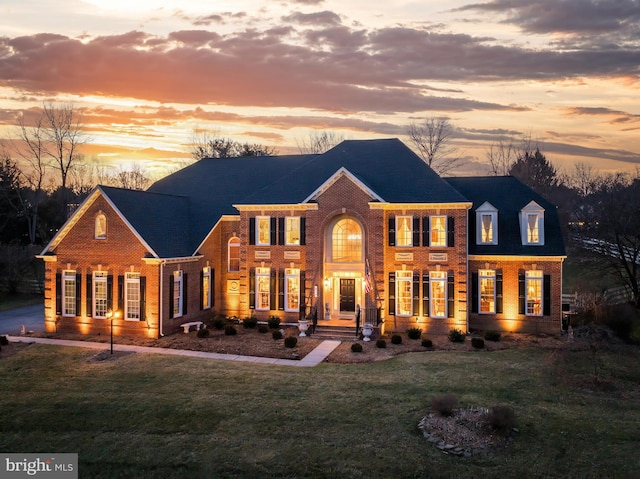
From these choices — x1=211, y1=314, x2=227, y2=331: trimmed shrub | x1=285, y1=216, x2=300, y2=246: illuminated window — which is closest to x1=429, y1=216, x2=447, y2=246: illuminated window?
x1=285, y1=216, x2=300, y2=246: illuminated window

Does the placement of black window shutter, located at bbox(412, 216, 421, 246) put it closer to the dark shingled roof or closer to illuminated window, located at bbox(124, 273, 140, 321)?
the dark shingled roof

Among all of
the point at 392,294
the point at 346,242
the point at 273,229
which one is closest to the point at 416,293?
the point at 392,294

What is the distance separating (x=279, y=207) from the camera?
30.5 meters

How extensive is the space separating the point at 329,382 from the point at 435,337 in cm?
1064

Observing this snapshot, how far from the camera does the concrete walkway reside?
73.6ft

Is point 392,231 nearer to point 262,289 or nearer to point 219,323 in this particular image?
point 262,289

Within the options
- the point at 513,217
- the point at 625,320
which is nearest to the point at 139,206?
the point at 513,217

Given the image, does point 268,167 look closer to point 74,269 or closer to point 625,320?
point 74,269

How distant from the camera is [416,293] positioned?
93.6 feet

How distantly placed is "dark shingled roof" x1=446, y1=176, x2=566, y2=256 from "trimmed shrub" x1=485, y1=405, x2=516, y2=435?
1622cm

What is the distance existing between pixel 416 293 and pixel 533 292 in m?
6.51

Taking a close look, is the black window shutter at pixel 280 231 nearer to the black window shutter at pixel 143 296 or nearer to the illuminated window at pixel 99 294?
the black window shutter at pixel 143 296

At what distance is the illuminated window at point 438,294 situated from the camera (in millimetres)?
28203

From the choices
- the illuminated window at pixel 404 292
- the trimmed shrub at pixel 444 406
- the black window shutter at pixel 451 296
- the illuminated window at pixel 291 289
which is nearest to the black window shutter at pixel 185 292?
the illuminated window at pixel 291 289
